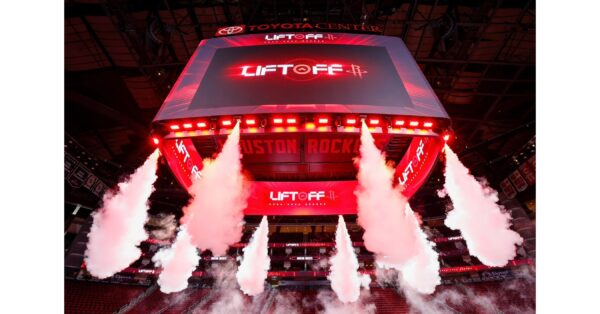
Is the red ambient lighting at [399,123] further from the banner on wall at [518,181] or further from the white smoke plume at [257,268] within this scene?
the white smoke plume at [257,268]

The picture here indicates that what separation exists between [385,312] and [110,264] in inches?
446

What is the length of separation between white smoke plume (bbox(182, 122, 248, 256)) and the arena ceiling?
379cm

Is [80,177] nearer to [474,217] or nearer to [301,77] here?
[301,77]

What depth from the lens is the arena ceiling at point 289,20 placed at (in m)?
7.50

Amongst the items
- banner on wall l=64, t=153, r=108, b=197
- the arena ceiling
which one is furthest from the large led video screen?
banner on wall l=64, t=153, r=108, b=197

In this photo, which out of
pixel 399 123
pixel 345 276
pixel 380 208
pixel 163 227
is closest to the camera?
pixel 399 123

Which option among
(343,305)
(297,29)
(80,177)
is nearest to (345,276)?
(343,305)

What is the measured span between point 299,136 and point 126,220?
681cm

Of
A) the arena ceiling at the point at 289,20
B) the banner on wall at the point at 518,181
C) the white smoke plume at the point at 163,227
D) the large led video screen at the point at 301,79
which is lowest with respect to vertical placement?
the large led video screen at the point at 301,79

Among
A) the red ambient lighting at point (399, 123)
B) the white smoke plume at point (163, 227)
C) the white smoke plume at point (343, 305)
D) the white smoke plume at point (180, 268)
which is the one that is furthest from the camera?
the white smoke plume at point (163, 227)

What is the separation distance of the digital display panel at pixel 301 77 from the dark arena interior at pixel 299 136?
29 millimetres

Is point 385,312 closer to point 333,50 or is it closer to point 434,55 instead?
point 434,55

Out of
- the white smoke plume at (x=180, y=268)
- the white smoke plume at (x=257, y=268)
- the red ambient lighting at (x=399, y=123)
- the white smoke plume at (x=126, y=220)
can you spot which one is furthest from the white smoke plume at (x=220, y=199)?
the white smoke plume at (x=180, y=268)

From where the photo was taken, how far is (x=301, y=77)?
4.48 meters
